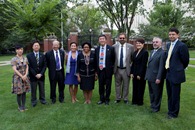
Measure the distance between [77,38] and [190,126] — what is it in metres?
17.0

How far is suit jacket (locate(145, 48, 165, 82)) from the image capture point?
5125 mm

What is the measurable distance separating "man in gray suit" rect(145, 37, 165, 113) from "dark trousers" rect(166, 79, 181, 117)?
0.29m

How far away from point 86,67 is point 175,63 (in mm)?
2314

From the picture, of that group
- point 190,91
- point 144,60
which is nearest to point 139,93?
point 144,60

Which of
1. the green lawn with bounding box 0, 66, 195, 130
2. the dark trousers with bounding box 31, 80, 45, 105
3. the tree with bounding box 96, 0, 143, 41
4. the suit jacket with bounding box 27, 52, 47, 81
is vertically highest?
the tree with bounding box 96, 0, 143, 41

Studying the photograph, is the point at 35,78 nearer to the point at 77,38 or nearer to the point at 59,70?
the point at 59,70

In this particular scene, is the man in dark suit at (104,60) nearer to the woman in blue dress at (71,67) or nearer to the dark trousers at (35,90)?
the woman in blue dress at (71,67)

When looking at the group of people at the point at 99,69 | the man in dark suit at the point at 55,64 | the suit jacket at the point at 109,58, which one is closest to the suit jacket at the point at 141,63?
the group of people at the point at 99,69

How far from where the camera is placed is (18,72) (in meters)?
5.36

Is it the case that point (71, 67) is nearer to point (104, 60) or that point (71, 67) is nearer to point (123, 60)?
point (104, 60)

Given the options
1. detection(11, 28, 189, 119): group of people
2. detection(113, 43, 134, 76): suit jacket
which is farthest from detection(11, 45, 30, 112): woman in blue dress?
detection(113, 43, 134, 76): suit jacket

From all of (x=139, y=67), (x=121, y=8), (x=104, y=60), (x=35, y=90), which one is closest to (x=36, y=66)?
(x=35, y=90)

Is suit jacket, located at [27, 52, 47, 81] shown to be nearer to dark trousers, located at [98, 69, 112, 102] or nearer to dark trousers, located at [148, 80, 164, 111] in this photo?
dark trousers, located at [98, 69, 112, 102]

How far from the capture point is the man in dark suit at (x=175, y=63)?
4.66 meters
